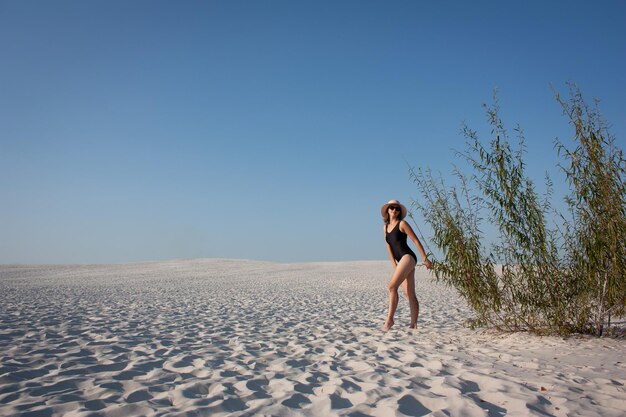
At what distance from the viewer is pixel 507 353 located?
509cm

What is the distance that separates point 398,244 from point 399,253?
0.16 metres

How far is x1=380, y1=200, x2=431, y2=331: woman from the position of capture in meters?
6.54

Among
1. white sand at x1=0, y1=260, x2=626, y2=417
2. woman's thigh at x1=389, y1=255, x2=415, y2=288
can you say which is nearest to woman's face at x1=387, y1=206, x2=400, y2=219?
woman's thigh at x1=389, y1=255, x2=415, y2=288

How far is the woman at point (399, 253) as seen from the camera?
21.5ft

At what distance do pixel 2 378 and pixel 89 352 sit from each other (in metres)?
1.27

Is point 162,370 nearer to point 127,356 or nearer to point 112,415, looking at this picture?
point 127,356

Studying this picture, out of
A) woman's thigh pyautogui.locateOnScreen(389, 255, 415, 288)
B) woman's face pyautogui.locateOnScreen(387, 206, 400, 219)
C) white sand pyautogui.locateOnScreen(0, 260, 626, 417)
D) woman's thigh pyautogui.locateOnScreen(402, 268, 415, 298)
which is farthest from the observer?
woman's face pyautogui.locateOnScreen(387, 206, 400, 219)

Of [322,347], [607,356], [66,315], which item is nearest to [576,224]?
[607,356]

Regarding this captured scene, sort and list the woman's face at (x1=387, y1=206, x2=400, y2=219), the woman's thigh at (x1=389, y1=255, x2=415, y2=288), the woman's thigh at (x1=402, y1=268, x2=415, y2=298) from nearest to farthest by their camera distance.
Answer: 1. the woman's thigh at (x1=389, y1=255, x2=415, y2=288)
2. the woman's thigh at (x1=402, y1=268, x2=415, y2=298)
3. the woman's face at (x1=387, y1=206, x2=400, y2=219)

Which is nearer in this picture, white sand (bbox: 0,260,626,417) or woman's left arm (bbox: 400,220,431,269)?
white sand (bbox: 0,260,626,417)

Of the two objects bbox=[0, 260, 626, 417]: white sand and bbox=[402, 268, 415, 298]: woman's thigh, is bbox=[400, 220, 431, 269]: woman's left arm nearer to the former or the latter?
bbox=[402, 268, 415, 298]: woman's thigh

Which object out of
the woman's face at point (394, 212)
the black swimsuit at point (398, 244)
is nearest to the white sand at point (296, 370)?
the black swimsuit at point (398, 244)

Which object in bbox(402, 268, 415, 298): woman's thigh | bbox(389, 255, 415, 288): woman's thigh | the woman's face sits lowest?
bbox(402, 268, 415, 298): woman's thigh

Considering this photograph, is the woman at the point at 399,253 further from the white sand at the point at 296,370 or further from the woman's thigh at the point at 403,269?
the white sand at the point at 296,370
